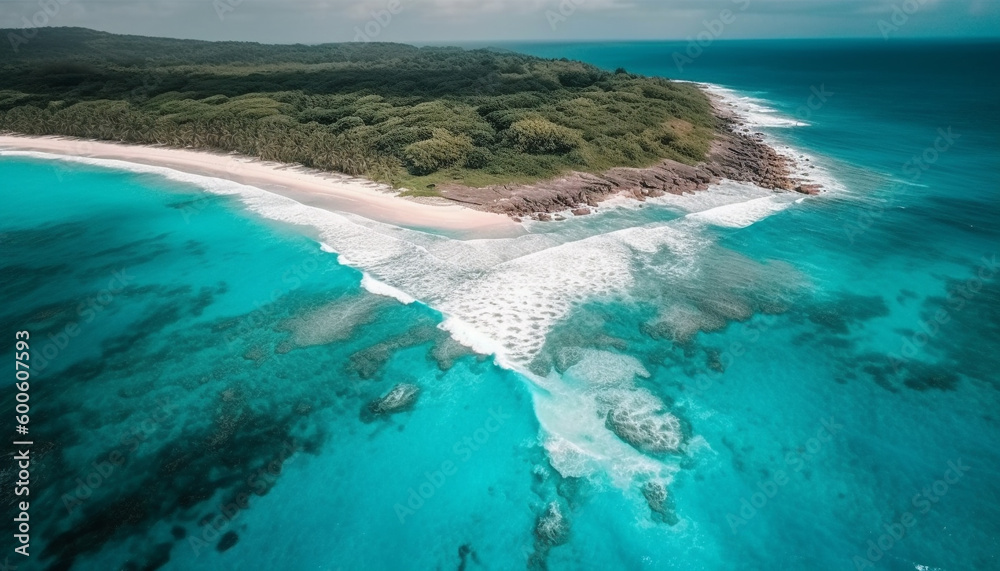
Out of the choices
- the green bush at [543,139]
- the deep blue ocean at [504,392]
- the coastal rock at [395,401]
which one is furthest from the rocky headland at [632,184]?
the coastal rock at [395,401]

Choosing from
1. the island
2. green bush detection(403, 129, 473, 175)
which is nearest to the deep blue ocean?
the island

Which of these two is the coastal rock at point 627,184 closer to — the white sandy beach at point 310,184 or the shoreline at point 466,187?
the shoreline at point 466,187

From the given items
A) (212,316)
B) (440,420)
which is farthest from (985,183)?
(212,316)

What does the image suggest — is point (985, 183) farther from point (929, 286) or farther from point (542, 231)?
point (542, 231)

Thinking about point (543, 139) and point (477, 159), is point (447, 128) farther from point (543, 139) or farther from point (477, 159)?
point (543, 139)

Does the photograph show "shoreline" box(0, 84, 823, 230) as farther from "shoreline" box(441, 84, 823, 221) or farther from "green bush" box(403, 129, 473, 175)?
"green bush" box(403, 129, 473, 175)

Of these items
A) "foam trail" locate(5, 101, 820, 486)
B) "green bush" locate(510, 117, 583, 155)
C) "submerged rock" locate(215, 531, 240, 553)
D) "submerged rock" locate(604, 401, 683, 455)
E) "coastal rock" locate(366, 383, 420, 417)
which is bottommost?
"submerged rock" locate(604, 401, 683, 455)
